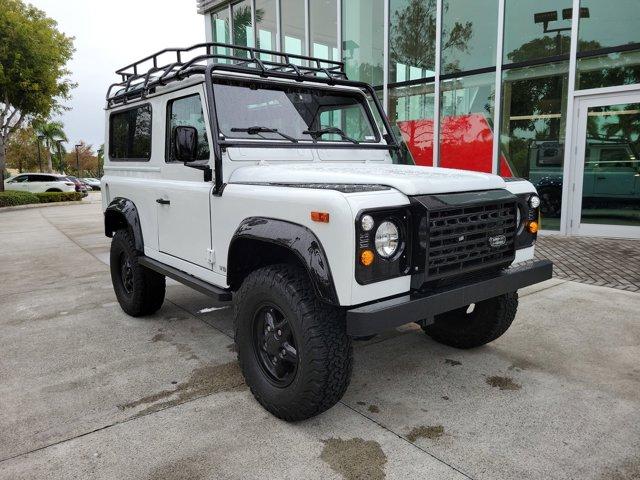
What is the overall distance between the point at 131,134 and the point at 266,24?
34.6 ft

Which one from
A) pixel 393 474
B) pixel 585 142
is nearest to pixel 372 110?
pixel 393 474

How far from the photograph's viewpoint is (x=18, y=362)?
3721mm

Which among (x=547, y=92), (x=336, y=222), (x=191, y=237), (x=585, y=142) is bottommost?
(x=191, y=237)

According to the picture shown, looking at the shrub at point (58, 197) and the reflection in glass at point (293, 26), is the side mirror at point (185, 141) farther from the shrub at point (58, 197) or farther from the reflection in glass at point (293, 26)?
the shrub at point (58, 197)

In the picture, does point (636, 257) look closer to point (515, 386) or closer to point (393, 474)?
point (515, 386)

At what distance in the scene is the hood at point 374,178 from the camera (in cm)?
256

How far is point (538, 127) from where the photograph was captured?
8695mm

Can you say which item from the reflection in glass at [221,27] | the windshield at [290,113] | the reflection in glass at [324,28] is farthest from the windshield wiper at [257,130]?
the reflection in glass at [221,27]

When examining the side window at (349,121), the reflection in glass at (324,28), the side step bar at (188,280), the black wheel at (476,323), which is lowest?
the black wheel at (476,323)

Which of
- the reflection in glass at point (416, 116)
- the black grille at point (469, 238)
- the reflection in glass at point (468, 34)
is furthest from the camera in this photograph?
the reflection in glass at point (416, 116)

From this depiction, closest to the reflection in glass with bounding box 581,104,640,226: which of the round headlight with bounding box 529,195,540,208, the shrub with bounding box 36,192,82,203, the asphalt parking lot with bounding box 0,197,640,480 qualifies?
the asphalt parking lot with bounding box 0,197,640,480

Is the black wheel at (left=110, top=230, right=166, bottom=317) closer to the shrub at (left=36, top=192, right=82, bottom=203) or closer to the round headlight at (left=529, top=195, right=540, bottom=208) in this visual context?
the round headlight at (left=529, top=195, right=540, bottom=208)

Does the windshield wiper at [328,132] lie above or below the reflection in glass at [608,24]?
below

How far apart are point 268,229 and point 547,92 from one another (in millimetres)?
7764
